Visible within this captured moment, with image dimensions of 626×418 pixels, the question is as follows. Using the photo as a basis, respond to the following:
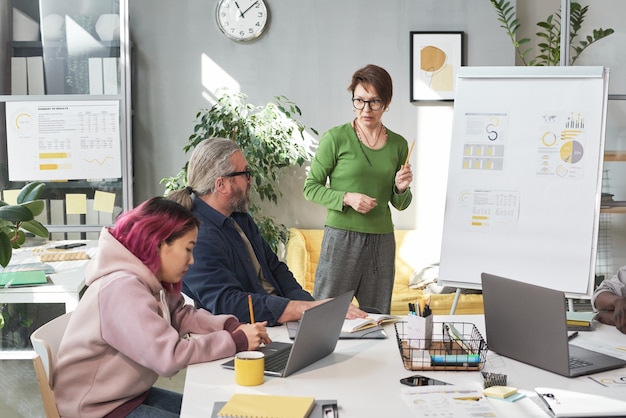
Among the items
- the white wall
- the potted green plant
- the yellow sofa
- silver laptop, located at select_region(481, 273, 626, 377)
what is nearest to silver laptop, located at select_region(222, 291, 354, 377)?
silver laptop, located at select_region(481, 273, 626, 377)

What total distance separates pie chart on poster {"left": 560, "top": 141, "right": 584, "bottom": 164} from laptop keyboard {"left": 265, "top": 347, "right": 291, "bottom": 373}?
1.63 metres

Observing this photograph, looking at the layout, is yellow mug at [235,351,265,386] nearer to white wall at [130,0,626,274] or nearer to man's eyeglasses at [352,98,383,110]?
man's eyeglasses at [352,98,383,110]

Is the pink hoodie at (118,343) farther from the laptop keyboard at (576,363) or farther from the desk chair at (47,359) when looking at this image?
the laptop keyboard at (576,363)

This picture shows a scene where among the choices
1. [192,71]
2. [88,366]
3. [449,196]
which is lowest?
[88,366]

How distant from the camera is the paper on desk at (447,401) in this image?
1.53 meters

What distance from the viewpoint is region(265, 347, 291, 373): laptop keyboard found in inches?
70.5

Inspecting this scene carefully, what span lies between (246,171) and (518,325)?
1047mm

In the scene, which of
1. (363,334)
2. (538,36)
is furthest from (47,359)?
(538,36)

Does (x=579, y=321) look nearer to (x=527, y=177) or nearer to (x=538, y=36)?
(x=527, y=177)

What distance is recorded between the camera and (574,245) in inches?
117

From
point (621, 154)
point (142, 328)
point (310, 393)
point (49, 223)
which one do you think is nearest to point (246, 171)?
point (142, 328)

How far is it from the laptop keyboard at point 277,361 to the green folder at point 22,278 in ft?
4.89

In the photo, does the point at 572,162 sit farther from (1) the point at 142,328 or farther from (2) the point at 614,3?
(1) the point at 142,328

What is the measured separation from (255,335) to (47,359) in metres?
0.52
